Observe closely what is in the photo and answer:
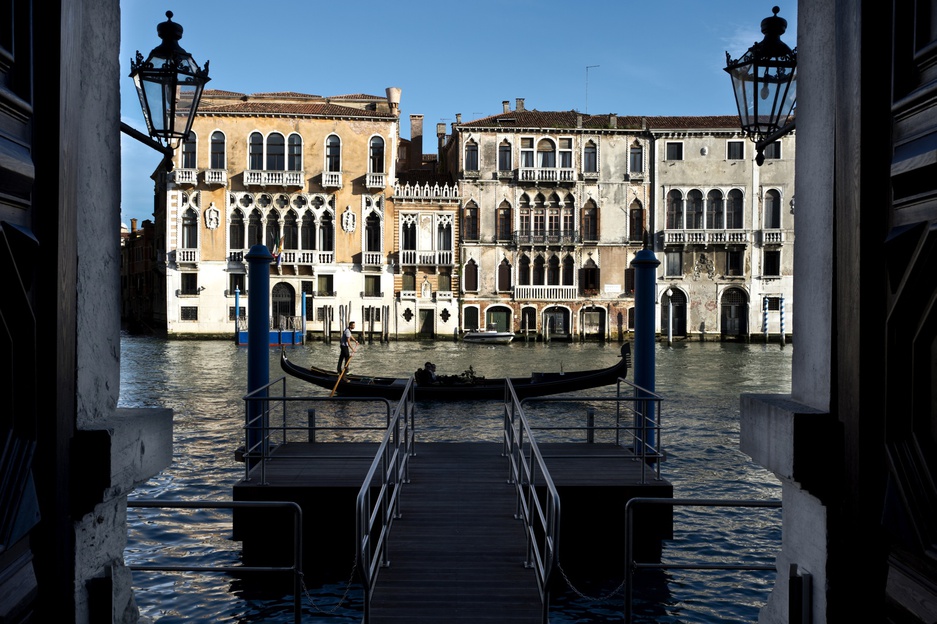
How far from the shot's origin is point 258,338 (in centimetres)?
820

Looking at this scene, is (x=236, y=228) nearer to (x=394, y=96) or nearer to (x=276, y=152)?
(x=276, y=152)

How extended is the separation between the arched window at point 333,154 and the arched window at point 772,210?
61.4 feet

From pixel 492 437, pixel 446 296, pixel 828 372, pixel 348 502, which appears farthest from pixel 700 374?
pixel 828 372

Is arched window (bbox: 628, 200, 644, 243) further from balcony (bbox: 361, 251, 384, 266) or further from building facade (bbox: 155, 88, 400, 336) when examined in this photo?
balcony (bbox: 361, 251, 384, 266)

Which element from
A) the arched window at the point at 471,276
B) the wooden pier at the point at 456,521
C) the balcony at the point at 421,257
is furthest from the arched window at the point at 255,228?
the wooden pier at the point at 456,521

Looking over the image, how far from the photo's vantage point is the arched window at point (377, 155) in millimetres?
35188

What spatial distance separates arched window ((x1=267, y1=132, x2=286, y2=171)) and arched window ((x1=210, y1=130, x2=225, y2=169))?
187 centimetres

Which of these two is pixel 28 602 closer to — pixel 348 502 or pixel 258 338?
pixel 348 502

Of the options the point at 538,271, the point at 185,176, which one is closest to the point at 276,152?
the point at 185,176

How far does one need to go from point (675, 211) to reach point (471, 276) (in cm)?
954

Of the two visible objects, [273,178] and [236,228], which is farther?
[236,228]

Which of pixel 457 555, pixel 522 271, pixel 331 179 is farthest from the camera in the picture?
pixel 522 271

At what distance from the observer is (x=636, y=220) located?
36.7 metres

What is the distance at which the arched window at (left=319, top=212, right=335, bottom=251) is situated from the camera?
35.0 m
